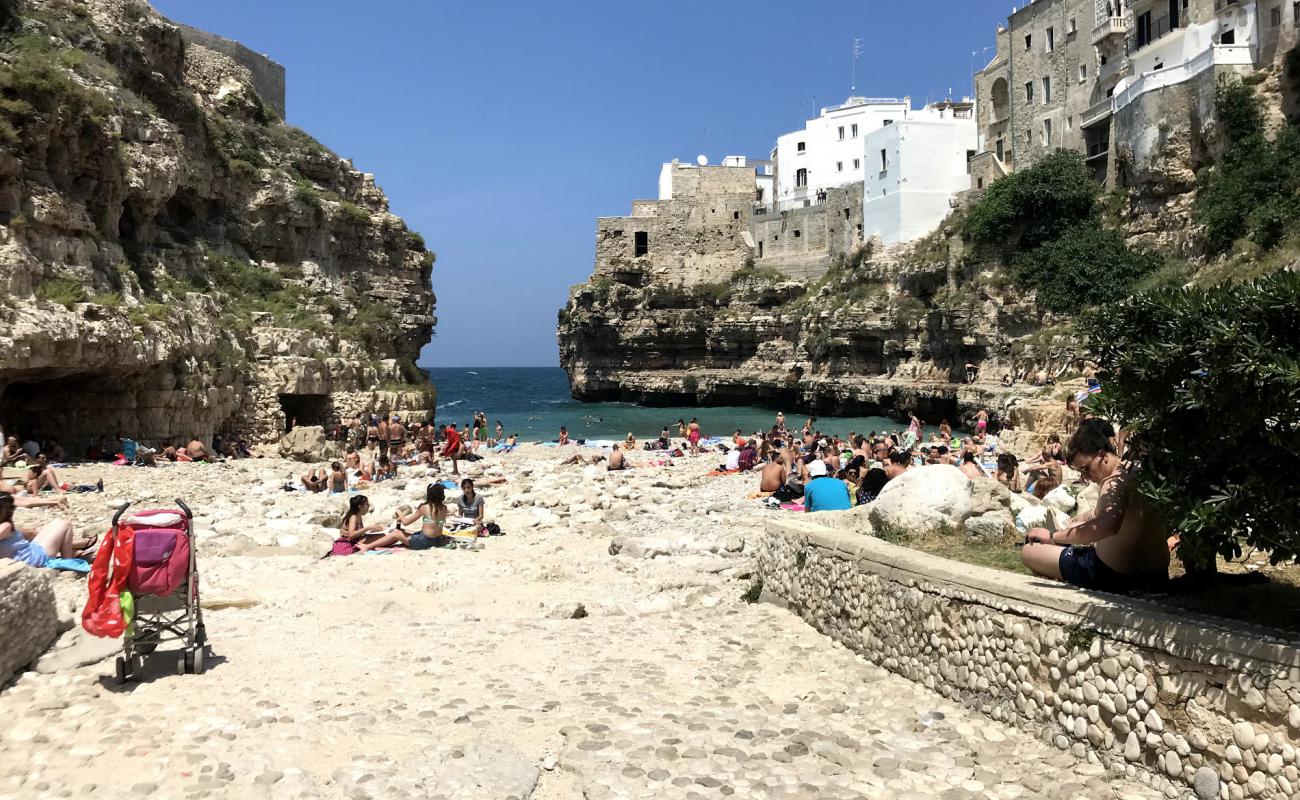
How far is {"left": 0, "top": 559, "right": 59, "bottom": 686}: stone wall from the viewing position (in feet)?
18.7

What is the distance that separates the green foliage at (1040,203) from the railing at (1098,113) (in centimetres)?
156

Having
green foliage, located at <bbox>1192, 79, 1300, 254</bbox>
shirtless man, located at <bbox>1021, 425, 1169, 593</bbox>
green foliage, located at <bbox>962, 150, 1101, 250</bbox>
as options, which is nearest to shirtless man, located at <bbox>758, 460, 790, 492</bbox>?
shirtless man, located at <bbox>1021, 425, 1169, 593</bbox>

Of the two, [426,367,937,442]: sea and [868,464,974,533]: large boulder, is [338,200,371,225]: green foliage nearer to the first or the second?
[426,367,937,442]: sea

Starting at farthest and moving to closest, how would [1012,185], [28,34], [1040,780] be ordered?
[1012,185]
[28,34]
[1040,780]

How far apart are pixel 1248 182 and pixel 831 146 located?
40718mm

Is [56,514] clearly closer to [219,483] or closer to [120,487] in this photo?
[120,487]

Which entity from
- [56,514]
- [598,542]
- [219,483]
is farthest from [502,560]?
[219,483]

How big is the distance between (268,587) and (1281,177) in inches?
1263

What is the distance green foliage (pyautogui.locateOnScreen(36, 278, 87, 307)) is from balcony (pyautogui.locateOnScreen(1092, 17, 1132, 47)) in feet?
136

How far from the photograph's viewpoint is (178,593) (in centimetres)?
593

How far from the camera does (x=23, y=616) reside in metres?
5.96

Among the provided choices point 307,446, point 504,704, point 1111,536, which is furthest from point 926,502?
point 307,446

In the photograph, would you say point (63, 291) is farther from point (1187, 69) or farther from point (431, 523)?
point (1187, 69)

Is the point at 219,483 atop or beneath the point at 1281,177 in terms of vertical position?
beneath
